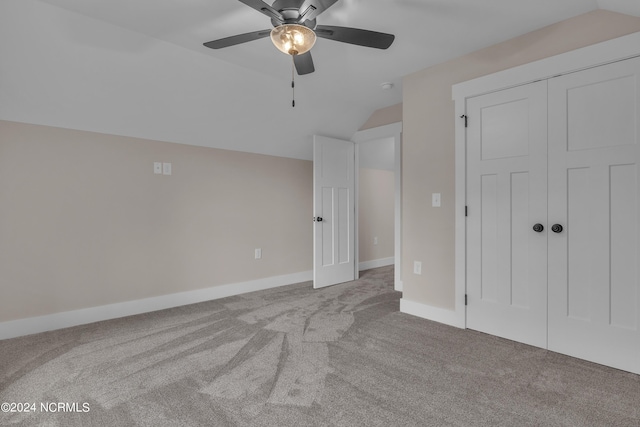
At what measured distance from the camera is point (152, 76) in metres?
2.71

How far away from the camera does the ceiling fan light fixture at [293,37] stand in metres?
1.67

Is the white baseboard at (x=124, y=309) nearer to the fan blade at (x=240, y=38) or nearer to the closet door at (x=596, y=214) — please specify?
the fan blade at (x=240, y=38)

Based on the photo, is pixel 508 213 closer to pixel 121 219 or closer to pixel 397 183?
pixel 397 183

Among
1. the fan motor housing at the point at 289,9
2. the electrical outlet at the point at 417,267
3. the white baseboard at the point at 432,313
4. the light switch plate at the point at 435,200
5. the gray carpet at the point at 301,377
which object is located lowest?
the gray carpet at the point at 301,377

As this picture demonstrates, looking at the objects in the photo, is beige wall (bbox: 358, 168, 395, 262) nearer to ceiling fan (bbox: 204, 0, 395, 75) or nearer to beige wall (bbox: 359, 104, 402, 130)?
beige wall (bbox: 359, 104, 402, 130)

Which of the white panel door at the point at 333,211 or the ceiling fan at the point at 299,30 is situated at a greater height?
the ceiling fan at the point at 299,30

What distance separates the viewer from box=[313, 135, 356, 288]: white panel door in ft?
13.3

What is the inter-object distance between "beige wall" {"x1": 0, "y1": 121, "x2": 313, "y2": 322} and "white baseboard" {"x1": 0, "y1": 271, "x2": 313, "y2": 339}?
6cm

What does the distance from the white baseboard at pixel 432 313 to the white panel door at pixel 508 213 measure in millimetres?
116

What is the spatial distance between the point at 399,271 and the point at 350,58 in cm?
256

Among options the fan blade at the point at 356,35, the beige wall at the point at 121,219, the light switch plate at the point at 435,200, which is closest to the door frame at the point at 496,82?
the light switch plate at the point at 435,200

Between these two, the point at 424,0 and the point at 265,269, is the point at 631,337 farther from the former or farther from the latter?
the point at 265,269

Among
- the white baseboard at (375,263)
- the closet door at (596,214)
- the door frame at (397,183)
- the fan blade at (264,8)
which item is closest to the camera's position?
the fan blade at (264,8)

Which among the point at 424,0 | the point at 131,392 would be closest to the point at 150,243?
the point at 131,392
